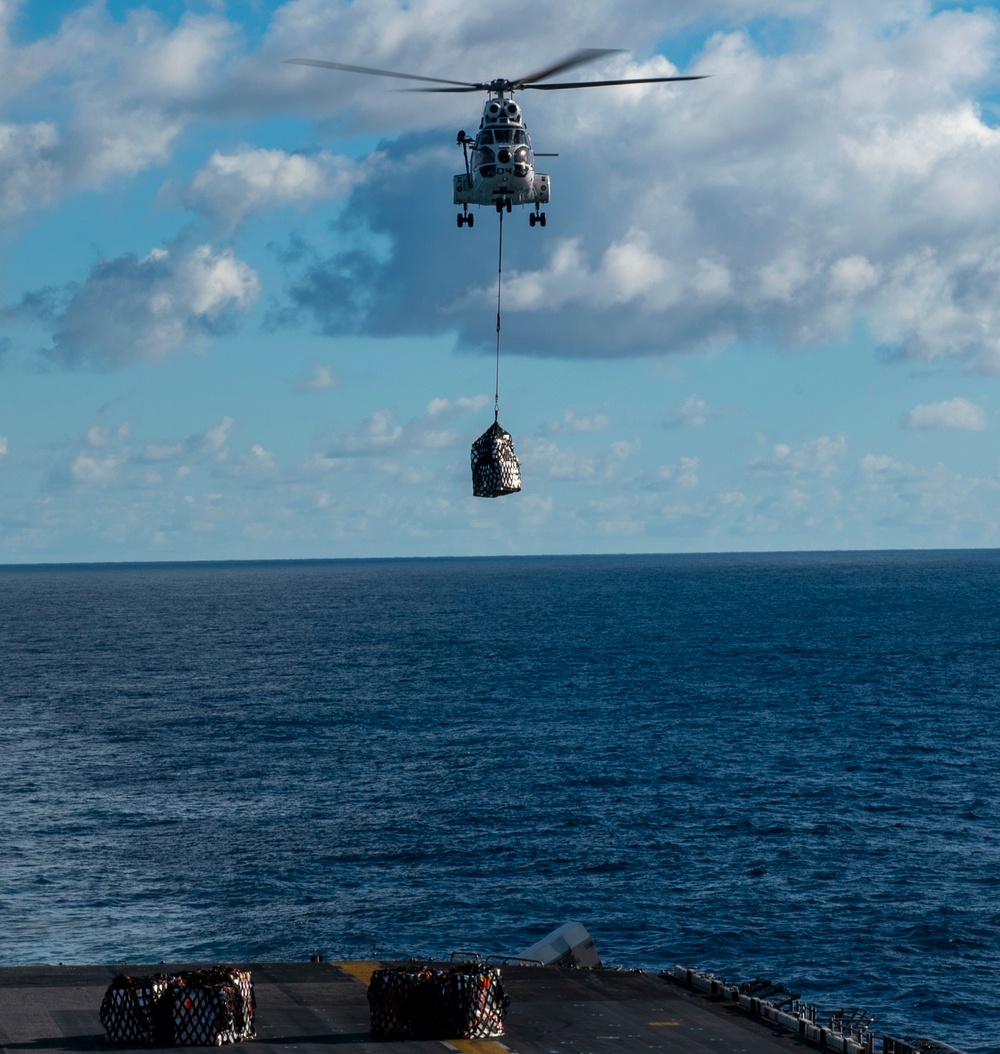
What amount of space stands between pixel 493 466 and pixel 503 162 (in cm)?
1163

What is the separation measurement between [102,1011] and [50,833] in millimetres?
51287

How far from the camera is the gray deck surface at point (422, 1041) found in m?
49.3

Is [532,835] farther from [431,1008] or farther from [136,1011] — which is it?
[136,1011]

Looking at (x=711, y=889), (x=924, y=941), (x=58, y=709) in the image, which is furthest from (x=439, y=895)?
(x=58, y=709)

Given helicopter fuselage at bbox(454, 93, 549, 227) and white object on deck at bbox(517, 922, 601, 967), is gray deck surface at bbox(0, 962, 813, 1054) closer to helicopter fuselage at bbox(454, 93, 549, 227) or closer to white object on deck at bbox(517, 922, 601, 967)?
white object on deck at bbox(517, 922, 601, 967)

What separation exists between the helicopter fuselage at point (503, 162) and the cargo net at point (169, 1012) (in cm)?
3040

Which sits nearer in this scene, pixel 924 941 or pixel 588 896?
pixel 924 941

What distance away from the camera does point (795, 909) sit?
80.6 m

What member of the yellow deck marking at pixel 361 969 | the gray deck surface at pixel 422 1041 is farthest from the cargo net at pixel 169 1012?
the yellow deck marking at pixel 361 969

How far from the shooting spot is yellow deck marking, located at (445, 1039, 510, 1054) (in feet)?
160

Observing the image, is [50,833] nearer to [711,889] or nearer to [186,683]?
[711,889]

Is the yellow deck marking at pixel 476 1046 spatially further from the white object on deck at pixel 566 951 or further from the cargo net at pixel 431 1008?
the white object on deck at pixel 566 951

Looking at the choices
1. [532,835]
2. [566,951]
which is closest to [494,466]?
[566,951]

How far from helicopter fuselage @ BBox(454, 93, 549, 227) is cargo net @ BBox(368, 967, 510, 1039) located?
94.4 feet
